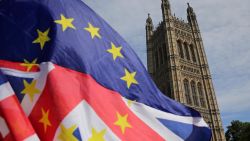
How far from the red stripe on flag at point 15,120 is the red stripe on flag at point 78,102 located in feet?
0.99

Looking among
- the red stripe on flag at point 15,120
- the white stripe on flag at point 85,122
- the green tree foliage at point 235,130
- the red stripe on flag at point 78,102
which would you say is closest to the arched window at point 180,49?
the green tree foliage at point 235,130

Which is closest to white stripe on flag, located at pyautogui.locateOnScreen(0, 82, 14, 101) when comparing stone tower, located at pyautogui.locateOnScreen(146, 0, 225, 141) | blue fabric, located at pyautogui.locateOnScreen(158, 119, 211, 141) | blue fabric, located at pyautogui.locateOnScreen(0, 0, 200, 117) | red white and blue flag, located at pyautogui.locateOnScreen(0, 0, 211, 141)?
red white and blue flag, located at pyautogui.locateOnScreen(0, 0, 211, 141)

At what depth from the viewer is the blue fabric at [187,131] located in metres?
4.62

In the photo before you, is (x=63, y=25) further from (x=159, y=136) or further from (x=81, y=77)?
(x=159, y=136)

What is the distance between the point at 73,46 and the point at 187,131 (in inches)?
79.7

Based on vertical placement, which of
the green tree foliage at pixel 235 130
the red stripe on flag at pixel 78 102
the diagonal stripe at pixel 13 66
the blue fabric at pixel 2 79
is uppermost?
the green tree foliage at pixel 235 130

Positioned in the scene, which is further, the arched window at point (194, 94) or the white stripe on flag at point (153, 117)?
the arched window at point (194, 94)

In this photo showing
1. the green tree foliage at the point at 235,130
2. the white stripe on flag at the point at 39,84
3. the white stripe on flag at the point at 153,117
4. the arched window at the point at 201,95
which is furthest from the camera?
the arched window at the point at 201,95

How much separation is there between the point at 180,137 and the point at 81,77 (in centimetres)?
162

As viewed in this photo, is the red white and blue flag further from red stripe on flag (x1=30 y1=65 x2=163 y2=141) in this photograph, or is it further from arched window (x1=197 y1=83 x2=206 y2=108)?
arched window (x1=197 y1=83 x2=206 y2=108)

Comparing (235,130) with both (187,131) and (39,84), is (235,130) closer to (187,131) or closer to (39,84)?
(187,131)

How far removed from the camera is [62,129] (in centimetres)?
375

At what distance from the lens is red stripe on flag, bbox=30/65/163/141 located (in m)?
3.86

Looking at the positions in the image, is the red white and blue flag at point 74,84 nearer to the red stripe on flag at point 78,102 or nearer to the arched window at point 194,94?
the red stripe on flag at point 78,102
